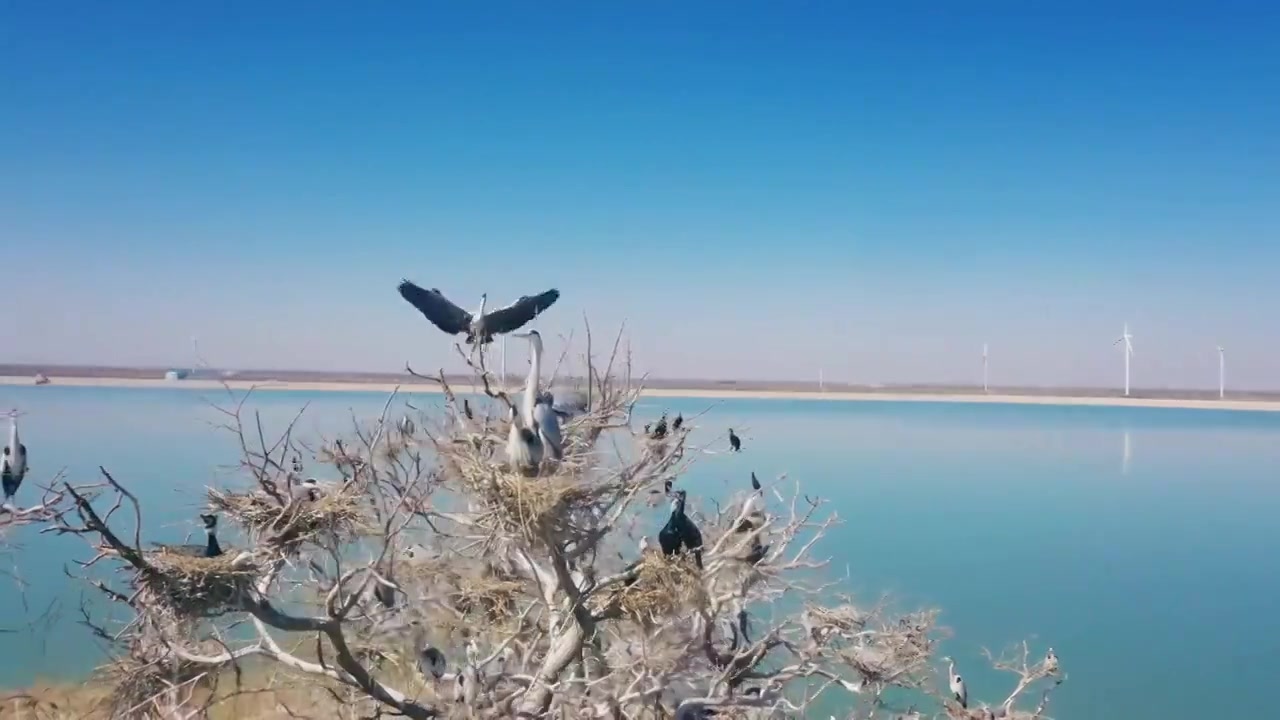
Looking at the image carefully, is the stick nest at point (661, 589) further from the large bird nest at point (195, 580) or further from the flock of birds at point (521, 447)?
the large bird nest at point (195, 580)

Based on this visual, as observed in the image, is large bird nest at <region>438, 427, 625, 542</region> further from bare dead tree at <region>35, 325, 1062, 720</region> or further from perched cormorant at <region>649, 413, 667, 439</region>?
perched cormorant at <region>649, 413, 667, 439</region>

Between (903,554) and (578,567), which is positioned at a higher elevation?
(578,567)

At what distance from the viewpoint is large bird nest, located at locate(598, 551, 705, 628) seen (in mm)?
5535

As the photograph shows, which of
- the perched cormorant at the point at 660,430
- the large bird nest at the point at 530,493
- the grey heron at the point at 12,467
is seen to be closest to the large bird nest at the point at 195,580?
the large bird nest at the point at 530,493

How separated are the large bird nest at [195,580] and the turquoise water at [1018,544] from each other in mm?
1413

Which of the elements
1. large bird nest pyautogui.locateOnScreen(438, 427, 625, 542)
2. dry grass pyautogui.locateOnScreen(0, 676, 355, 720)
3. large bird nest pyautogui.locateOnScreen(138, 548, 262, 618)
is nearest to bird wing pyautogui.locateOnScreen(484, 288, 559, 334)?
large bird nest pyautogui.locateOnScreen(438, 427, 625, 542)

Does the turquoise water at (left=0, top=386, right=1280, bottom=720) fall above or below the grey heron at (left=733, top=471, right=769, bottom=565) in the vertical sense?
below

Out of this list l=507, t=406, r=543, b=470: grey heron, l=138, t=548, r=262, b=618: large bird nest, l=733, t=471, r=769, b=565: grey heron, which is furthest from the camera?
l=733, t=471, r=769, b=565: grey heron

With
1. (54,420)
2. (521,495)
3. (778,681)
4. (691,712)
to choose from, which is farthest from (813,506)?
(54,420)

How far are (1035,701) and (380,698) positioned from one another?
11439 millimetres

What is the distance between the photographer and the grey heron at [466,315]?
6.02 m

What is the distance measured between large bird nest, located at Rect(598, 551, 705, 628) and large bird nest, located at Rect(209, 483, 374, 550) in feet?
5.45

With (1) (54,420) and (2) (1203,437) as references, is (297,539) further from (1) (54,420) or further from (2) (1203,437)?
(2) (1203,437)

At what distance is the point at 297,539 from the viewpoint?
15.9ft
